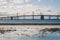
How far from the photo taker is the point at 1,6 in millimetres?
2488

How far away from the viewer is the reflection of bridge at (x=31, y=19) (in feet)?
7.96

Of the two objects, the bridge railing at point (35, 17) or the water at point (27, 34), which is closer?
the water at point (27, 34)

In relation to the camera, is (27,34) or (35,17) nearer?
(27,34)

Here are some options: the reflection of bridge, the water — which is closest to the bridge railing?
the reflection of bridge

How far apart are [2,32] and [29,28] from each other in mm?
409

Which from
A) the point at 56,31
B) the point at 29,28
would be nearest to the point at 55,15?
the point at 56,31

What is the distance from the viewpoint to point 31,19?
2461 millimetres

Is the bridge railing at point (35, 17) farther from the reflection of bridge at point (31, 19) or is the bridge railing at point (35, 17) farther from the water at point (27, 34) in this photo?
the water at point (27, 34)

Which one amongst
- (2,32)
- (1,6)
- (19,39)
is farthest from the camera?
(1,6)

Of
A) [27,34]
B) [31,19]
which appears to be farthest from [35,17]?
[27,34]

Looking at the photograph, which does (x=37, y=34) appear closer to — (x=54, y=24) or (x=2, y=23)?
(x=54, y=24)

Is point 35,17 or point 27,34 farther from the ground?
point 35,17

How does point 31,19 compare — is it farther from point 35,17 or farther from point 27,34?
point 27,34

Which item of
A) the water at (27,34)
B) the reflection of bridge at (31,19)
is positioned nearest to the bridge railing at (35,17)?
the reflection of bridge at (31,19)
